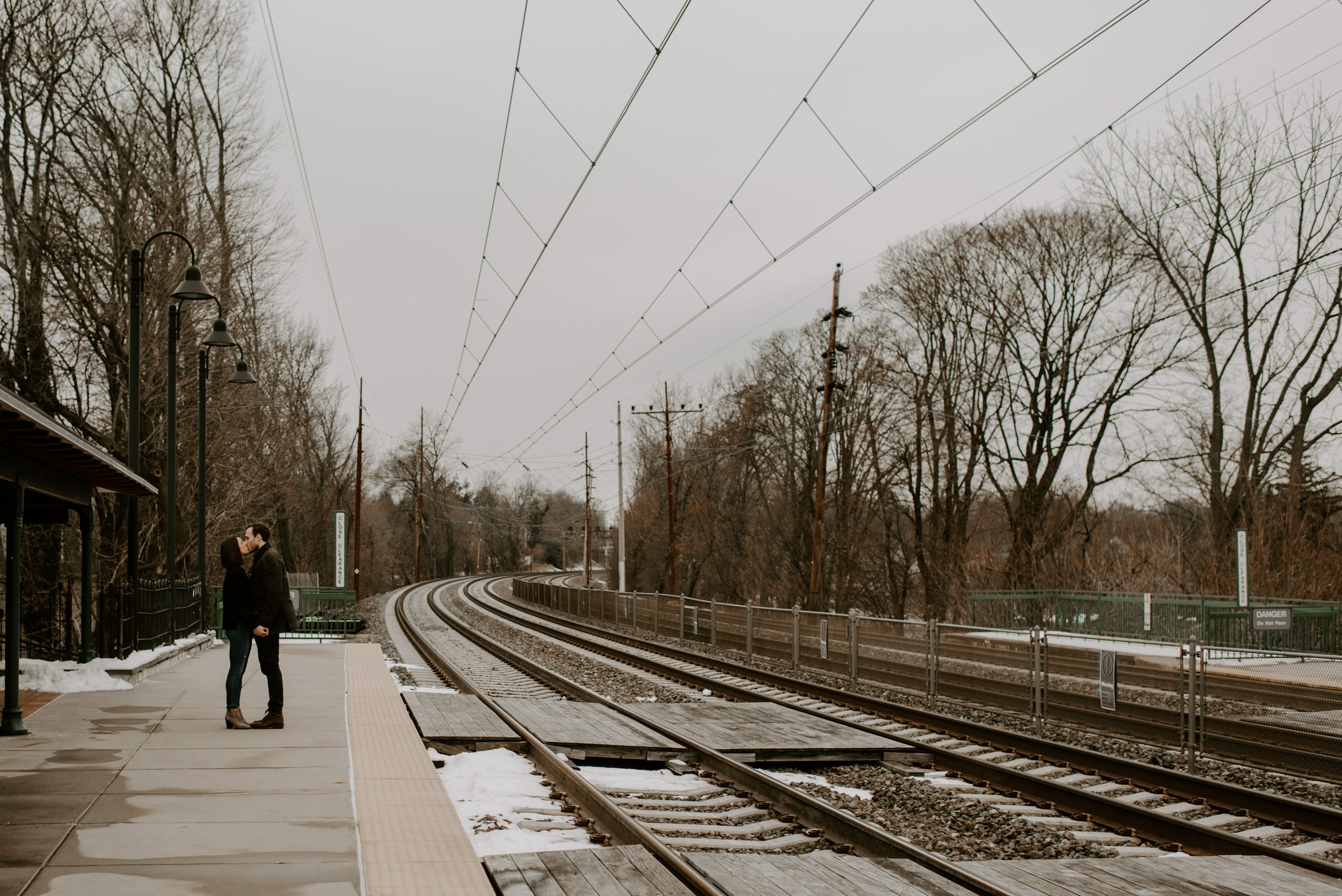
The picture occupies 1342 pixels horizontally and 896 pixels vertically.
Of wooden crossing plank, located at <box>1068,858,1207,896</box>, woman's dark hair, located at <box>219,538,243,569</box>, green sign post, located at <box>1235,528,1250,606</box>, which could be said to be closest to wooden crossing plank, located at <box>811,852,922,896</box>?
wooden crossing plank, located at <box>1068,858,1207,896</box>

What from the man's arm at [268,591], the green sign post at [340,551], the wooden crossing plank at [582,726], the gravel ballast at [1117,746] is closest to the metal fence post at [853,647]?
the gravel ballast at [1117,746]

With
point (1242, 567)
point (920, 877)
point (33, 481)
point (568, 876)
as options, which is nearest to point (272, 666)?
point (33, 481)

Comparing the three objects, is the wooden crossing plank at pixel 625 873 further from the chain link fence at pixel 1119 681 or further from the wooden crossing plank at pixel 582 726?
the chain link fence at pixel 1119 681

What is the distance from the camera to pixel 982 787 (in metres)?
9.55

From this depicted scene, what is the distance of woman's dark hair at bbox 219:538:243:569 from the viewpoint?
30.5 ft

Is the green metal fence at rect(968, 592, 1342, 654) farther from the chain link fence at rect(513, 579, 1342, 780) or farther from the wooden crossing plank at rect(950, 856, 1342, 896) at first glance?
the wooden crossing plank at rect(950, 856, 1342, 896)

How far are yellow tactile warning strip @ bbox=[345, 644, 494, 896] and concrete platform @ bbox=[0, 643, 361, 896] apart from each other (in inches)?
5.1

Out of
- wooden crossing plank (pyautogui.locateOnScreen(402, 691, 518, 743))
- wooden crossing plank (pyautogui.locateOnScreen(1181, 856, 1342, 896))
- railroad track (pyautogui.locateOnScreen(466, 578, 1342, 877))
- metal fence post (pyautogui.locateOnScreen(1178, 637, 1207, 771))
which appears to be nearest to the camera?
wooden crossing plank (pyautogui.locateOnScreen(1181, 856, 1342, 896))

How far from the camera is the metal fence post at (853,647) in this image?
17.7 m

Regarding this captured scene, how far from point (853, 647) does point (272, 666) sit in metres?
10.6

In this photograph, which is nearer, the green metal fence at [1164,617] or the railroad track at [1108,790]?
the railroad track at [1108,790]

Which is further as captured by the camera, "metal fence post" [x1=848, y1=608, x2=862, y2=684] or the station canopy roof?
"metal fence post" [x1=848, y1=608, x2=862, y2=684]

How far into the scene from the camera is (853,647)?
703 inches

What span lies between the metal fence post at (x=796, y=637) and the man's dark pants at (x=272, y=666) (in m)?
11.9
